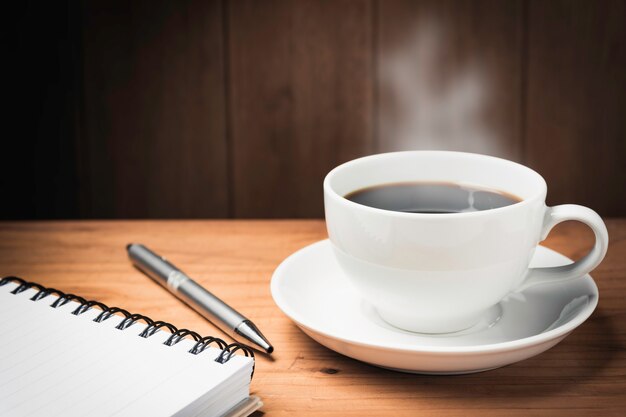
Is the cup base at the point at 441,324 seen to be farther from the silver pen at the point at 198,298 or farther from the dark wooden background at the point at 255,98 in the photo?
the dark wooden background at the point at 255,98

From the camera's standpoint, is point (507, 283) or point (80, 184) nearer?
point (507, 283)

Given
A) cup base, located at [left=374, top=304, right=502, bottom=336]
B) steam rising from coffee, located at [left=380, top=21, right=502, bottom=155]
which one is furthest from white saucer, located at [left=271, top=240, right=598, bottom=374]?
steam rising from coffee, located at [left=380, top=21, right=502, bottom=155]

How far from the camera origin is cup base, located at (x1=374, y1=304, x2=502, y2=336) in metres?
0.51

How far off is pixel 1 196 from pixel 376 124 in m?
0.66

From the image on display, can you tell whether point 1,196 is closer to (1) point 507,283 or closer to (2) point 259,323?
(2) point 259,323

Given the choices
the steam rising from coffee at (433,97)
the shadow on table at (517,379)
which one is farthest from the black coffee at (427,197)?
the steam rising from coffee at (433,97)

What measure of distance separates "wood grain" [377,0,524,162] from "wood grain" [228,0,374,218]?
35mm

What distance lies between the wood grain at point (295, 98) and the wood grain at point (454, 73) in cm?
4

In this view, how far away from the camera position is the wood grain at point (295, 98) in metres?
1.17

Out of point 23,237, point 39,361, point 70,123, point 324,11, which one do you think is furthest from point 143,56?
point 39,361

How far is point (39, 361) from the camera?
0.45 meters

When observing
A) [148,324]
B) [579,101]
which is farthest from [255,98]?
[148,324]

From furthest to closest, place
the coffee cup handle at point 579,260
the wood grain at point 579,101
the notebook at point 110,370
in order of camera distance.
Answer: the wood grain at point 579,101 → the coffee cup handle at point 579,260 → the notebook at point 110,370

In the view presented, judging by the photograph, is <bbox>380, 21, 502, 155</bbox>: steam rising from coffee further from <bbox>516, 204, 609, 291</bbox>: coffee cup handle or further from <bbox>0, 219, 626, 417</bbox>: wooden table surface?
<bbox>516, 204, 609, 291</bbox>: coffee cup handle
